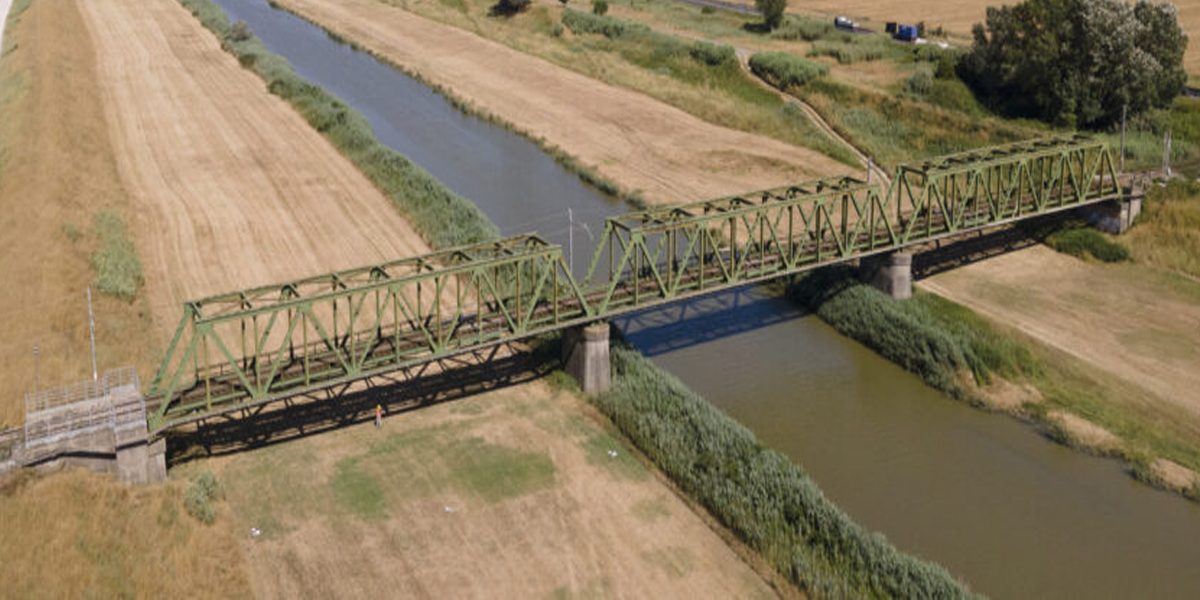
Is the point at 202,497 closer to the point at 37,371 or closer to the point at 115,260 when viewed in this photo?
the point at 37,371

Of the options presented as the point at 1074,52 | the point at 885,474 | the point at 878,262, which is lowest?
the point at 885,474

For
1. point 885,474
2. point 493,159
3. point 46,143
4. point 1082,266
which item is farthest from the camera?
point 493,159

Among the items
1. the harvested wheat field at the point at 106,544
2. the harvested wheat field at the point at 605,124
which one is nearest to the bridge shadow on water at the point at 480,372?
the harvested wheat field at the point at 106,544

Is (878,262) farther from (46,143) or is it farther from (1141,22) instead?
(46,143)

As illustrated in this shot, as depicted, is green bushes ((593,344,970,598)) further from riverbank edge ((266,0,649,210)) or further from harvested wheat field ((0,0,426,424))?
riverbank edge ((266,0,649,210))

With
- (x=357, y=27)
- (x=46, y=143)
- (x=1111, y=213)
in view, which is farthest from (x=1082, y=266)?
(x=357, y=27)

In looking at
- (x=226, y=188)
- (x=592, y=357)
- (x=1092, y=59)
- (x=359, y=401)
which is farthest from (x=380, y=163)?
(x=1092, y=59)

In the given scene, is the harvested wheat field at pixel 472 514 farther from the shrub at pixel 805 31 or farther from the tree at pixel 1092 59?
the shrub at pixel 805 31

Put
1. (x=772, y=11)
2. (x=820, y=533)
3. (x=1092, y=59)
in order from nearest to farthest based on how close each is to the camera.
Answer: (x=820, y=533) < (x=1092, y=59) < (x=772, y=11)
